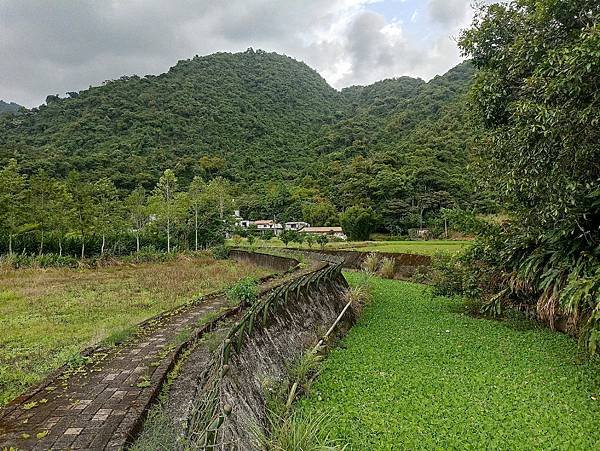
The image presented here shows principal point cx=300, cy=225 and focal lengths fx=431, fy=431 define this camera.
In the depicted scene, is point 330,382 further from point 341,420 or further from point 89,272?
point 89,272

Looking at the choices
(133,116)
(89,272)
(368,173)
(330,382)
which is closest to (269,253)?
(89,272)

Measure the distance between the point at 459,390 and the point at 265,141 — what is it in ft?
198

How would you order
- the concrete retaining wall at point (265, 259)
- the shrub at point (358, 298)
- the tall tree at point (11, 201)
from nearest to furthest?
the shrub at point (358, 298)
the concrete retaining wall at point (265, 259)
the tall tree at point (11, 201)

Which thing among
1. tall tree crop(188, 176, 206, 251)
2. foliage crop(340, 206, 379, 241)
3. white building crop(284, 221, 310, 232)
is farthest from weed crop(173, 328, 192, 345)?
white building crop(284, 221, 310, 232)

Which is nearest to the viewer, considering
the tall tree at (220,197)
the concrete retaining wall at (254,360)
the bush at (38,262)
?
the concrete retaining wall at (254,360)

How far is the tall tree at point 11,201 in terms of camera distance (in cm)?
2070

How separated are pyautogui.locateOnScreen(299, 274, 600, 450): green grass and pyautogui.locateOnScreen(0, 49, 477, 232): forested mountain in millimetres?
22588

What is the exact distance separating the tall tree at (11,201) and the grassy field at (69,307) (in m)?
4.14

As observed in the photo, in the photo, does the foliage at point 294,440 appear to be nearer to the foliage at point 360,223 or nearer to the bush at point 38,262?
the bush at point 38,262

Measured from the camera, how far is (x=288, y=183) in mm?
55156

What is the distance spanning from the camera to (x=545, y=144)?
6.45 meters

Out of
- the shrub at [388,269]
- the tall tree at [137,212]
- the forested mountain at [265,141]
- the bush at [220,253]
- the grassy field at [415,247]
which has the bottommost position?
the bush at [220,253]

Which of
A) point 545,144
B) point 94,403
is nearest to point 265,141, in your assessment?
point 545,144

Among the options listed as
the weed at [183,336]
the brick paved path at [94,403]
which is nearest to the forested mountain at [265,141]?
the weed at [183,336]
